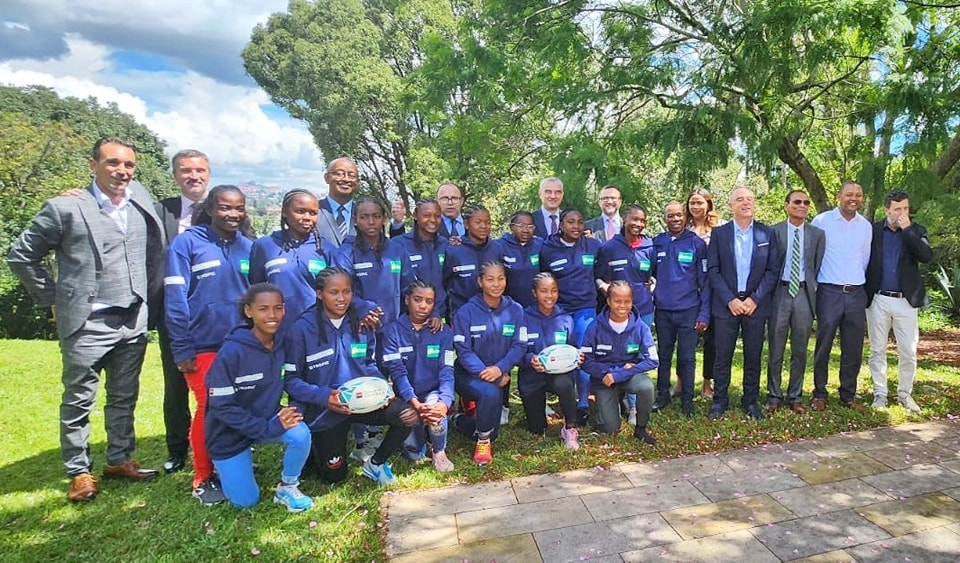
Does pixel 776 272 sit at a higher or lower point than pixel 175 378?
higher

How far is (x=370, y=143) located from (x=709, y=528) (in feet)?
64.6

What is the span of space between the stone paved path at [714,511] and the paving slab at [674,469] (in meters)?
0.01

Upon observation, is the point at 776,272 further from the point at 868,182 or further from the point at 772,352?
the point at 868,182

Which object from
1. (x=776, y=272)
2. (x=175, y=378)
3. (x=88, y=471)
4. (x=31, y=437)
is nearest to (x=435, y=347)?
(x=175, y=378)

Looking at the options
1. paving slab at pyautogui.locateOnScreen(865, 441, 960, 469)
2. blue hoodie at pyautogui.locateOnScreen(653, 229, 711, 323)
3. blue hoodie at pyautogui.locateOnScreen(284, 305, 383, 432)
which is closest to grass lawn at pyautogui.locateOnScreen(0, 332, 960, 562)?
paving slab at pyautogui.locateOnScreen(865, 441, 960, 469)

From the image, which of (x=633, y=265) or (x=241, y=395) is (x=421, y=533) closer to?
(x=241, y=395)

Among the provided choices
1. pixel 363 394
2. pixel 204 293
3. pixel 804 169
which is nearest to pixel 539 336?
pixel 363 394

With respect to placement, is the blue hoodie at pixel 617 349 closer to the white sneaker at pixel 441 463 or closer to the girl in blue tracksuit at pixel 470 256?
the girl in blue tracksuit at pixel 470 256

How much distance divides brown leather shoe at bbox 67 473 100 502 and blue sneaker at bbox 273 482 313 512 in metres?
1.12

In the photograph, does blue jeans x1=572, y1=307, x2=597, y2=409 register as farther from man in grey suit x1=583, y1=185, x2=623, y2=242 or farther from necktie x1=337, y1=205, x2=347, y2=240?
necktie x1=337, y1=205, x2=347, y2=240

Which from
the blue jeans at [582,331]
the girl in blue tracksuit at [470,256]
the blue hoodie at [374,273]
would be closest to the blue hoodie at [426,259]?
the girl in blue tracksuit at [470,256]

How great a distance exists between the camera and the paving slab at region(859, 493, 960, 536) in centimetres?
303

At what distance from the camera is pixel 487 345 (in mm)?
4223

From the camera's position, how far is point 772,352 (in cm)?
476
